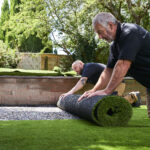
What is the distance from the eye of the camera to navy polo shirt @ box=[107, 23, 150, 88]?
3400 mm

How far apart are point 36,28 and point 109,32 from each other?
18.8 meters

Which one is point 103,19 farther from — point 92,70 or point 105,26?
point 92,70

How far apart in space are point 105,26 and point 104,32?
0.08 m

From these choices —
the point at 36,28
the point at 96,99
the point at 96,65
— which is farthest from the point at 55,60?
the point at 96,99

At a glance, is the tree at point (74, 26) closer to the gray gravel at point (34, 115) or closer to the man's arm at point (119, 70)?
the gray gravel at point (34, 115)

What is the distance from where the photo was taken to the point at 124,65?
11.3 feet

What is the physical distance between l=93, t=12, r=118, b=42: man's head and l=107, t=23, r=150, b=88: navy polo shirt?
8cm

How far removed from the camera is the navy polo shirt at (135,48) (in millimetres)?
3400

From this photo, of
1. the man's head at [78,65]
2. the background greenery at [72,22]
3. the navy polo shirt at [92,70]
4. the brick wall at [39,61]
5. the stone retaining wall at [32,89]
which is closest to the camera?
the navy polo shirt at [92,70]

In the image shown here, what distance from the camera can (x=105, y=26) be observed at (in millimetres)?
3396

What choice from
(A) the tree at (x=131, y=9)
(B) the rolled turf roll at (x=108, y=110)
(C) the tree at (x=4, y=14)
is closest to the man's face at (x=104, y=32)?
(B) the rolled turf roll at (x=108, y=110)

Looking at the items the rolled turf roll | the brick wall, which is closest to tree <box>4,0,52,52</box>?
the brick wall

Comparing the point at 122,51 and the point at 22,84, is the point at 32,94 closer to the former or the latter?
the point at 22,84

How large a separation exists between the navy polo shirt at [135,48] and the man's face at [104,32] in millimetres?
96
